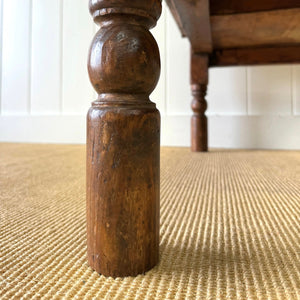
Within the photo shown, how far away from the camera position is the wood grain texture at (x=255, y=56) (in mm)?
1295

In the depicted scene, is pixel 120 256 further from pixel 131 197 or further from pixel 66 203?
pixel 66 203

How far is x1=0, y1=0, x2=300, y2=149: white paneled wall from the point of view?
171 centimetres

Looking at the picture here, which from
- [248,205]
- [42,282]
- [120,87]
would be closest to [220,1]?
[248,205]

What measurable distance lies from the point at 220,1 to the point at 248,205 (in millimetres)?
642

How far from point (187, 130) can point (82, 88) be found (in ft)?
2.31

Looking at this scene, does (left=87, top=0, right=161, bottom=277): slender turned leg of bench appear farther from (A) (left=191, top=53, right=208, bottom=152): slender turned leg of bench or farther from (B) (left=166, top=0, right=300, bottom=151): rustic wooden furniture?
(A) (left=191, top=53, right=208, bottom=152): slender turned leg of bench

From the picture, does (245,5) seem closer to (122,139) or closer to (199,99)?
(199,99)

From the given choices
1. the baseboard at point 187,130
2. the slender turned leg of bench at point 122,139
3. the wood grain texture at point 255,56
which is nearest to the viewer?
the slender turned leg of bench at point 122,139

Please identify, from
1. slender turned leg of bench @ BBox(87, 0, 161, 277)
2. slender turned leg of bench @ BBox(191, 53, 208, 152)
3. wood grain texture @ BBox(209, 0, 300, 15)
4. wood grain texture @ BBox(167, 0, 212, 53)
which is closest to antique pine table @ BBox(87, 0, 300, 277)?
slender turned leg of bench @ BBox(87, 0, 161, 277)

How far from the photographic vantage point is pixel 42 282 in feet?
0.98

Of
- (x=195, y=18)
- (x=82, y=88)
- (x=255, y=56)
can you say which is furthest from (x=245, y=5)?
(x=82, y=88)

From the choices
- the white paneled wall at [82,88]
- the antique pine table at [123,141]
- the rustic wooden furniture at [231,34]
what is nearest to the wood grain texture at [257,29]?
the rustic wooden furniture at [231,34]

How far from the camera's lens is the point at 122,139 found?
0.29m

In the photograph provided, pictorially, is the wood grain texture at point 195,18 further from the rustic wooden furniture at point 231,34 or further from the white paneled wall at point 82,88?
the white paneled wall at point 82,88
